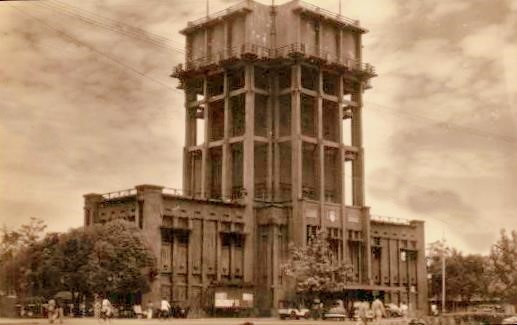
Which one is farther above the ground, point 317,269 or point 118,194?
point 118,194

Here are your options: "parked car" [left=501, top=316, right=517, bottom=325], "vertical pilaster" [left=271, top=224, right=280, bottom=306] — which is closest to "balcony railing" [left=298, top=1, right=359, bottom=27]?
"vertical pilaster" [left=271, top=224, right=280, bottom=306]

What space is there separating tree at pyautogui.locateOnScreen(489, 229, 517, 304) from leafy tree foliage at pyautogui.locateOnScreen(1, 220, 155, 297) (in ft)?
95.8

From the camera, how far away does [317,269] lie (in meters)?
70.9

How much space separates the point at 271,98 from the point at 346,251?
17.2 metres

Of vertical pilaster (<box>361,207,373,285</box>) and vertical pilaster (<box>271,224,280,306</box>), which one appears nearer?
vertical pilaster (<box>271,224,280,306</box>)

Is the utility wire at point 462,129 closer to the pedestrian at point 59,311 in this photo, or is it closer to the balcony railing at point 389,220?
the pedestrian at point 59,311

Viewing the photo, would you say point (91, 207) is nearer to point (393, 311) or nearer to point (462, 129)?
point (393, 311)

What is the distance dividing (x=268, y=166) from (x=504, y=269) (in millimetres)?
42047

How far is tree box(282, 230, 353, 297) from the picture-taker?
232 feet

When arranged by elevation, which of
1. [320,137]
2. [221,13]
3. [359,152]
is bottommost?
[359,152]

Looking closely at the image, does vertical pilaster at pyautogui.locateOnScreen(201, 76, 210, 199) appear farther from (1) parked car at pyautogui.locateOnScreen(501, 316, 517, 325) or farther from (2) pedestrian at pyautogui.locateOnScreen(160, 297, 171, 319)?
(1) parked car at pyautogui.locateOnScreen(501, 316, 517, 325)

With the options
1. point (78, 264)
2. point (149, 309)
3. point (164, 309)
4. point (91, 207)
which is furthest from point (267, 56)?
point (164, 309)

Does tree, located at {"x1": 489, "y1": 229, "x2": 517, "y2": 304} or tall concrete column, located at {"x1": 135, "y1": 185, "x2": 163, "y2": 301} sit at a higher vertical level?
tall concrete column, located at {"x1": 135, "y1": 185, "x2": 163, "y2": 301}

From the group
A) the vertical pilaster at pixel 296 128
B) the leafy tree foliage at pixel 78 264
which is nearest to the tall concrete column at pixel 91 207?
the leafy tree foliage at pixel 78 264
